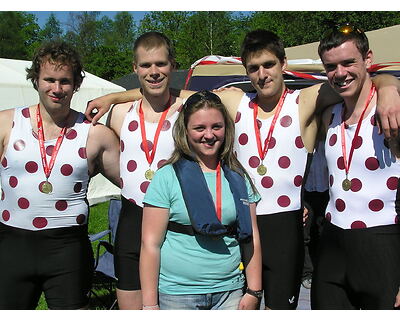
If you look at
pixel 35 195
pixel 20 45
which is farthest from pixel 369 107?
pixel 20 45

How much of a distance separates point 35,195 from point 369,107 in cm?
180

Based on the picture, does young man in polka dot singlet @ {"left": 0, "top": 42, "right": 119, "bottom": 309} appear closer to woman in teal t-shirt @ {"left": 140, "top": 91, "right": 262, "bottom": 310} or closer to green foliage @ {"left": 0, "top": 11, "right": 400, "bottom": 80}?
woman in teal t-shirt @ {"left": 140, "top": 91, "right": 262, "bottom": 310}

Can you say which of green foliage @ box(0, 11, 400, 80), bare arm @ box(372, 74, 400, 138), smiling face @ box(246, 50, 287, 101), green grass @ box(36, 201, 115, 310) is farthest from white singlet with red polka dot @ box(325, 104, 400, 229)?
green foliage @ box(0, 11, 400, 80)

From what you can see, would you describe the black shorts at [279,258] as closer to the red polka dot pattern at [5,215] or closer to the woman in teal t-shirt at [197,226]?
the woman in teal t-shirt at [197,226]

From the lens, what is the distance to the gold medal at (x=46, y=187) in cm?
288

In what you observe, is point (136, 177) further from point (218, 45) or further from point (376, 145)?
point (218, 45)

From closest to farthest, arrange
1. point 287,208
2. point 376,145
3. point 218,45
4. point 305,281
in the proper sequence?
point 376,145
point 287,208
point 305,281
point 218,45

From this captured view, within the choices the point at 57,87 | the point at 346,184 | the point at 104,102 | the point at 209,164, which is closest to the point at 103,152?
the point at 104,102

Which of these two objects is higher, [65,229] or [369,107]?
[369,107]

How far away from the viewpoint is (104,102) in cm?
327

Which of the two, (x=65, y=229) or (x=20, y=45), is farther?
(x=20, y=45)

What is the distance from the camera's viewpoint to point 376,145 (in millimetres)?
2643

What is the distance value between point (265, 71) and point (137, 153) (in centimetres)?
87

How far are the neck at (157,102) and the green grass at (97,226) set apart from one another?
2.14m
